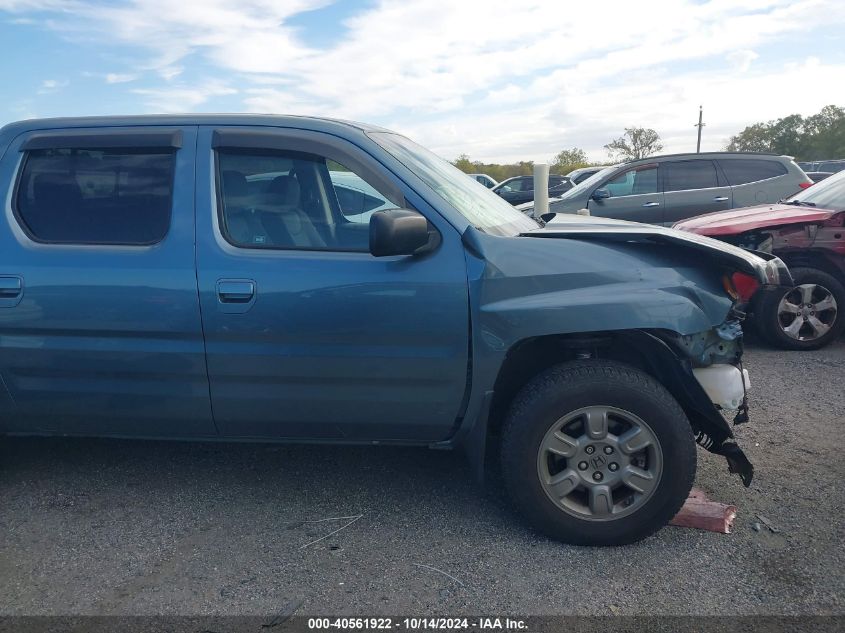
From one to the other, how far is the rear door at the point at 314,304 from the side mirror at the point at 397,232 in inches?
4.7

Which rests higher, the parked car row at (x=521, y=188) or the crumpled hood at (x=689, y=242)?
the parked car row at (x=521, y=188)

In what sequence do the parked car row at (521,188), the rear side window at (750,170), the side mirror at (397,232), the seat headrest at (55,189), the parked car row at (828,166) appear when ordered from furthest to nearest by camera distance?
the parked car row at (828,166)
the parked car row at (521,188)
the rear side window at (750,170)
the seat headrest at (55,189)
the side mirror at (397,232)

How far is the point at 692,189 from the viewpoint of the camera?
10102mm

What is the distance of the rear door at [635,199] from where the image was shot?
10.2 meters

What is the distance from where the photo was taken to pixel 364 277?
3.07 metres

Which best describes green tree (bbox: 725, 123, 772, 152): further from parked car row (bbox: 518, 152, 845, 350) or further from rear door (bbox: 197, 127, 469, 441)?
rear door (bbox: 197, 127, 469, 441)

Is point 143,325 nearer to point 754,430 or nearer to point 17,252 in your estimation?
point 17,252

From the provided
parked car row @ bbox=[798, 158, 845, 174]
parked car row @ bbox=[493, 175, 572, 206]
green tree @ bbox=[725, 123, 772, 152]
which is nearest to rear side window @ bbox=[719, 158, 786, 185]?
parked car row @ bbox=[493, 175, 572, 206]

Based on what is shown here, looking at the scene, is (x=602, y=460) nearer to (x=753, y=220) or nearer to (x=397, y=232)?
(x=397, y=232)

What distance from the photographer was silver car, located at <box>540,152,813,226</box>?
9.92 m

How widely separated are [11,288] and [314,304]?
4.70 ft

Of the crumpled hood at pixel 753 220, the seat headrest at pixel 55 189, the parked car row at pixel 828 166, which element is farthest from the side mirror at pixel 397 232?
the parked car row at pixel 828 166

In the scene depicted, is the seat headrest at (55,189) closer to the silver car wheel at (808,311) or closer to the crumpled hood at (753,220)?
the crumpled hood at (753,220)

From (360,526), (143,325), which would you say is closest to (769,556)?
(360,526)
